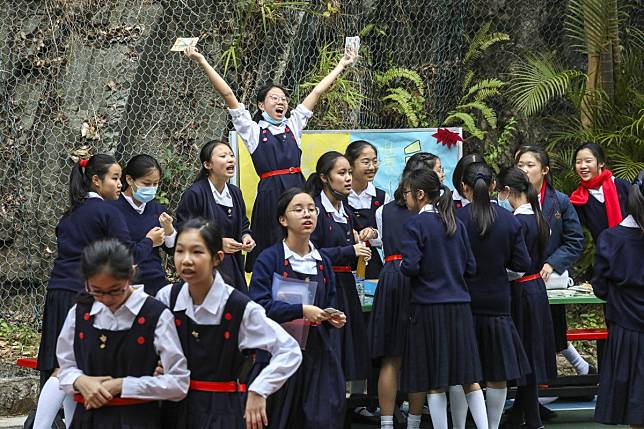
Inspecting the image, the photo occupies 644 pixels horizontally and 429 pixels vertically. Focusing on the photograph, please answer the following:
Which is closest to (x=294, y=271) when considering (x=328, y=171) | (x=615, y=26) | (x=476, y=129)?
(x=328, y=171)

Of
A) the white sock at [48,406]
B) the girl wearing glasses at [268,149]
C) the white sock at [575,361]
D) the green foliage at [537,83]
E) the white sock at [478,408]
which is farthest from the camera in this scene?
the green foliage at [537,83]

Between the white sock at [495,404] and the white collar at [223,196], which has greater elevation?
the white collar at [223,196]

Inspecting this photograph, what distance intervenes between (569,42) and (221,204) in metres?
5.66

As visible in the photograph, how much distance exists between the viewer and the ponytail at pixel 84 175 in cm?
609

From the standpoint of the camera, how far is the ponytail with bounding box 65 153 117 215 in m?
6.09

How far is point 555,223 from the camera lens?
7.20 m

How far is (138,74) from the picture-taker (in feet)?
29.7

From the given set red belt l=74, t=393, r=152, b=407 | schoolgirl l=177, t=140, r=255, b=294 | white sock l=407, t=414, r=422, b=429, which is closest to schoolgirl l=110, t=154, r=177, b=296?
schoolgirl l=177, t=140, r=255, b=294

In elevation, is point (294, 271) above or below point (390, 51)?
below

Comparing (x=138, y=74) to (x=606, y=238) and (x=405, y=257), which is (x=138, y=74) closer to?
(x=405, y=257)

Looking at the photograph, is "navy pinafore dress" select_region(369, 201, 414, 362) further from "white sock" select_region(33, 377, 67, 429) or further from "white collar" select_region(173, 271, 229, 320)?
"white collar" select_region(173, 271, 229, 320)

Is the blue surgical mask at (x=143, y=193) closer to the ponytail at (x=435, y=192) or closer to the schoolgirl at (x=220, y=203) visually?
the schoolgirl at (x=220, y=203)

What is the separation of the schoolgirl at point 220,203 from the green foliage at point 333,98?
9.72 ft

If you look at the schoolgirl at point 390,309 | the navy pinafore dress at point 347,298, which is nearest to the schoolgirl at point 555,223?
the schoolgirl at point 390,309
